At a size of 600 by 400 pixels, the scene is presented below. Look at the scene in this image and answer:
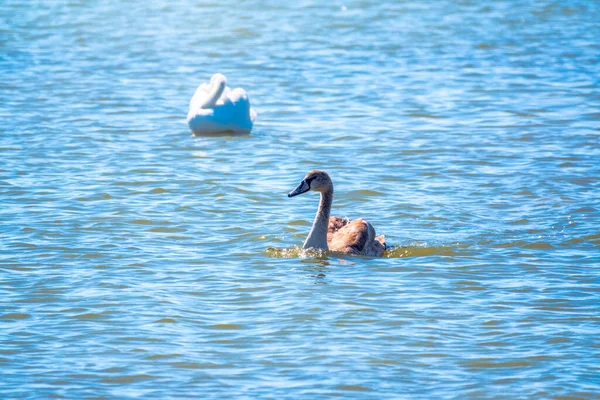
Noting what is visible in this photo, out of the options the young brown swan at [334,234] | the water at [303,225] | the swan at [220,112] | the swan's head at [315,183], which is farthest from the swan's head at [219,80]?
the swan's head at [315,183]

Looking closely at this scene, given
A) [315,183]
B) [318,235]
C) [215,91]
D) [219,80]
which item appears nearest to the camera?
[318,235]

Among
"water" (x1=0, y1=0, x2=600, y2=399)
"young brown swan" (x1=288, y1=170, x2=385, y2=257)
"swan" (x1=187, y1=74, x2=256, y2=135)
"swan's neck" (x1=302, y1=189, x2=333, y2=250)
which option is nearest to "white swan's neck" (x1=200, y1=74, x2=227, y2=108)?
"swan" (x1=187, y1=74, x2=256, y2=135)

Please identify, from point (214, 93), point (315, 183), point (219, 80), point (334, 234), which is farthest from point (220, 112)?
point (315, 183)

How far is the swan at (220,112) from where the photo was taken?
17812mm

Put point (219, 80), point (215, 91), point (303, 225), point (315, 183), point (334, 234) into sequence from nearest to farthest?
point (315, 183) < point (334, 234) < point (303, 225) < point (219, 80) < point (215, 91)

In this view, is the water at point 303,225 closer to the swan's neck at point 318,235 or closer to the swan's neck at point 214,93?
the swan's neck at point 318,235

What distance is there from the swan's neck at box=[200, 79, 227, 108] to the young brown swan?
20.7 feet

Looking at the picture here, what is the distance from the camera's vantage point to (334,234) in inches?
486

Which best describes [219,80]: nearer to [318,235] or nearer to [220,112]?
[220,112]

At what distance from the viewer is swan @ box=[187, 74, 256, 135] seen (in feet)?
58.4

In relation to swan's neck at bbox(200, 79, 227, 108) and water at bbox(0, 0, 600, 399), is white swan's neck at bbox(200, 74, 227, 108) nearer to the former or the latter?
swan's neck at bbox(200, 79, 227, 108)

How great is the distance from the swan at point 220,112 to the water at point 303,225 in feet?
0.91

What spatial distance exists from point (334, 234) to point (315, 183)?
27.8 inches

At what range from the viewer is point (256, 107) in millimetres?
20516
